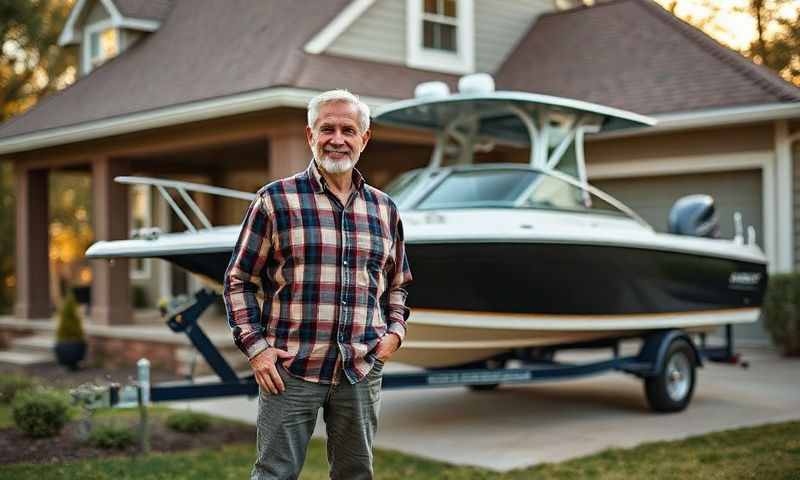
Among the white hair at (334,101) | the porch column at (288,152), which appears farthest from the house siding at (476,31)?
the white hair at (334,101)

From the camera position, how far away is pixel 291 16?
39.0 ft

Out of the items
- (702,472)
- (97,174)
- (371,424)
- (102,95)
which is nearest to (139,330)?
(97,174)

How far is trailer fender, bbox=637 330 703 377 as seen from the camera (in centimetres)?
762

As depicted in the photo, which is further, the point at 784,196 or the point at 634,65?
the point at 634,65

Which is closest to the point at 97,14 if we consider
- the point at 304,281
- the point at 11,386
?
the point at 11,386

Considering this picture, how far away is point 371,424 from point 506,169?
14.3 ft

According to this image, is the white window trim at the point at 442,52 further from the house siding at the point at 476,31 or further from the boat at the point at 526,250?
the boat at the point at 526,250

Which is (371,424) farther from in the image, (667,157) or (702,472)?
(667,157)

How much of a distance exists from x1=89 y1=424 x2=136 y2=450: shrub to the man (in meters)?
3.23

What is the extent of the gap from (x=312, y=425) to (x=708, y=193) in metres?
9.67

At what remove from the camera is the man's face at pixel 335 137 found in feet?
10.8

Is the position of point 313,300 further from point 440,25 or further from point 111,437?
point 440,25

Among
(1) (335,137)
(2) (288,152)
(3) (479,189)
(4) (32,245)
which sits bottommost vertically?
(4) (32,245)

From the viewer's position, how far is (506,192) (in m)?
7.20
